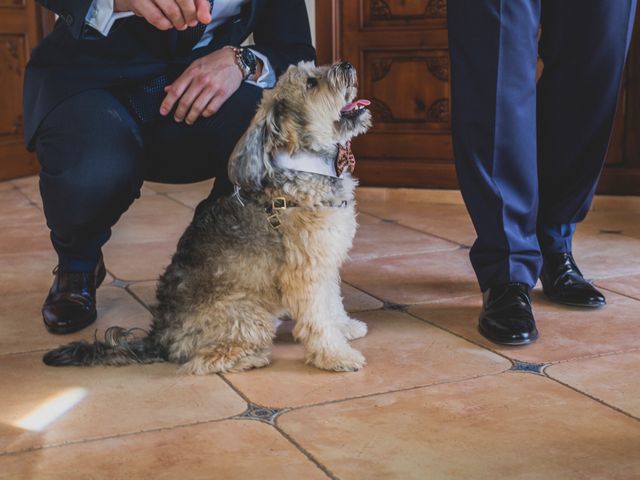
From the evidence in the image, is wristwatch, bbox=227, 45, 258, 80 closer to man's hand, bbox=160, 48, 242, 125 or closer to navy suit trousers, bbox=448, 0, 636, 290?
man's hand, bbox=160, 48, 242, 125

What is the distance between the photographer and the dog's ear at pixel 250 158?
74.0 inches

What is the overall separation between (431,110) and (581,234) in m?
1.18

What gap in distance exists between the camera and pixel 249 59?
2.41m

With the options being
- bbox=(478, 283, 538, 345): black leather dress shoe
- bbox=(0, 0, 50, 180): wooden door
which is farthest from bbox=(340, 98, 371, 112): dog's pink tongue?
bbox=(0, 0, 50, 180): wooden door

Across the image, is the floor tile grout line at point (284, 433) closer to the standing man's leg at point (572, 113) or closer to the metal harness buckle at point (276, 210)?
the metal harness buckle at point (276, 210)

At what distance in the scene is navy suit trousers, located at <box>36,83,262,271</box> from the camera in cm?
221

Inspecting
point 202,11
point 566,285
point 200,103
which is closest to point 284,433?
point 202,11

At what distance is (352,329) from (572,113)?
0.87m

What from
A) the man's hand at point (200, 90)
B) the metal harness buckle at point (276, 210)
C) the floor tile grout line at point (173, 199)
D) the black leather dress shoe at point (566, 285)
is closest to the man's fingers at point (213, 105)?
the man's hand at point (200, 90)

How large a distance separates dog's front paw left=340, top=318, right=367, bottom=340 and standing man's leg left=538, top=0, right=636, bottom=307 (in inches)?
24.0

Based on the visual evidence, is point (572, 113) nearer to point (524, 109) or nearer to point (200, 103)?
point (524, 109)

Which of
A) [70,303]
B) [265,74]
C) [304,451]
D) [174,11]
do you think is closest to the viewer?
[304,451]

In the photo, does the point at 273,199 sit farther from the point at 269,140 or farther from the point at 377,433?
the point at 377,433

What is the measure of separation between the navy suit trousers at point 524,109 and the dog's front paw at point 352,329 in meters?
0.36
